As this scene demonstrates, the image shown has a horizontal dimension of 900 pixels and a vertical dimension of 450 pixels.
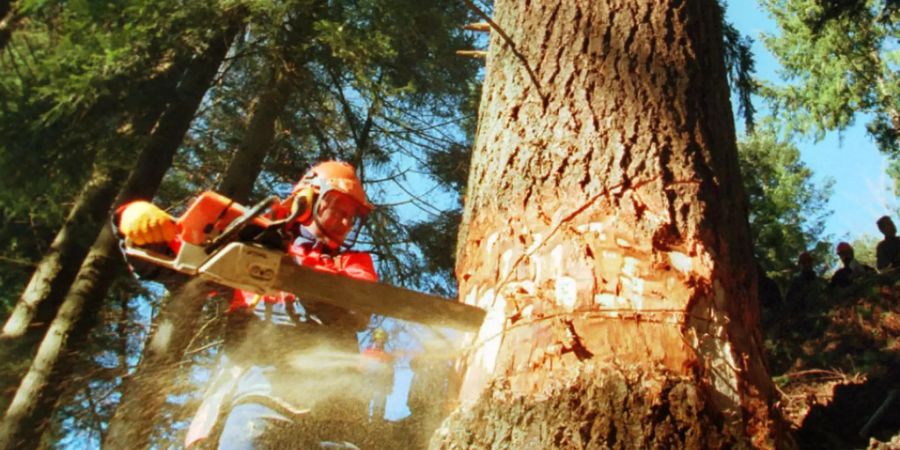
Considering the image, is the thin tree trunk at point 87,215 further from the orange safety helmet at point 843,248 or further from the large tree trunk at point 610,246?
the orange safety helmet at point 843,248

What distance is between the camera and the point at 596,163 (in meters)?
2.28

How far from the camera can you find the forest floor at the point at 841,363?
3.10 meters

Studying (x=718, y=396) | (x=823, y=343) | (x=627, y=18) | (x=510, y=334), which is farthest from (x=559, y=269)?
(x=823, y=343)

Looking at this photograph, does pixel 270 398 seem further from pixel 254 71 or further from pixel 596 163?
pixel 254 71

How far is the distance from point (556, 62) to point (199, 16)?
5257mm

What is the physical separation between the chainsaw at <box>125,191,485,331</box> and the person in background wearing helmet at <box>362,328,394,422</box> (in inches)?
36.5

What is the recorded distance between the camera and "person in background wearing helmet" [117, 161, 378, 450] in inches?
125

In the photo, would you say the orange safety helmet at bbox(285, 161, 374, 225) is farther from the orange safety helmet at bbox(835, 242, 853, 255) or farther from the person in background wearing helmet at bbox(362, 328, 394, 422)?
the orange safety helmet at bbox(835, 242, 853, 255)

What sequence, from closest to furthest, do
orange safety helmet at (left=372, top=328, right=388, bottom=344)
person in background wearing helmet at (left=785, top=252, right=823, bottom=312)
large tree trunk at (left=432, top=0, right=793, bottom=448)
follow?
large tree trunk at (left=432, top=0, right=793, bottom=448)
orange safety helmet at (left=372, top=328, right=388, bottom=344)
person in background wearing helmet at (left=785, top=252, right=823, bottom=312)

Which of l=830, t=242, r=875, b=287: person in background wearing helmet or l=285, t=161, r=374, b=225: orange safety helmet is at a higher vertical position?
l=830, t=242, r=875, b=287: person in background wearing helmet

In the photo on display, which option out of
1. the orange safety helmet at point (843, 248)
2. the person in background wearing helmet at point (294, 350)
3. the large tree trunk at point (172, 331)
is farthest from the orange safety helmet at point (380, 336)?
the orange safety helmet at point (843, 248)

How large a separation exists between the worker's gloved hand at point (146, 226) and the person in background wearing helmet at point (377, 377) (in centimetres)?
104

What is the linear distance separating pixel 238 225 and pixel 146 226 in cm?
43

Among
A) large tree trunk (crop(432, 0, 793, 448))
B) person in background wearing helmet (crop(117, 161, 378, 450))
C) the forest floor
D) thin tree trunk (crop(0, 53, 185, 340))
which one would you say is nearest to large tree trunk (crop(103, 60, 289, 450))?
person in background wearing helmet (crop(117, 161, 378, 450))
